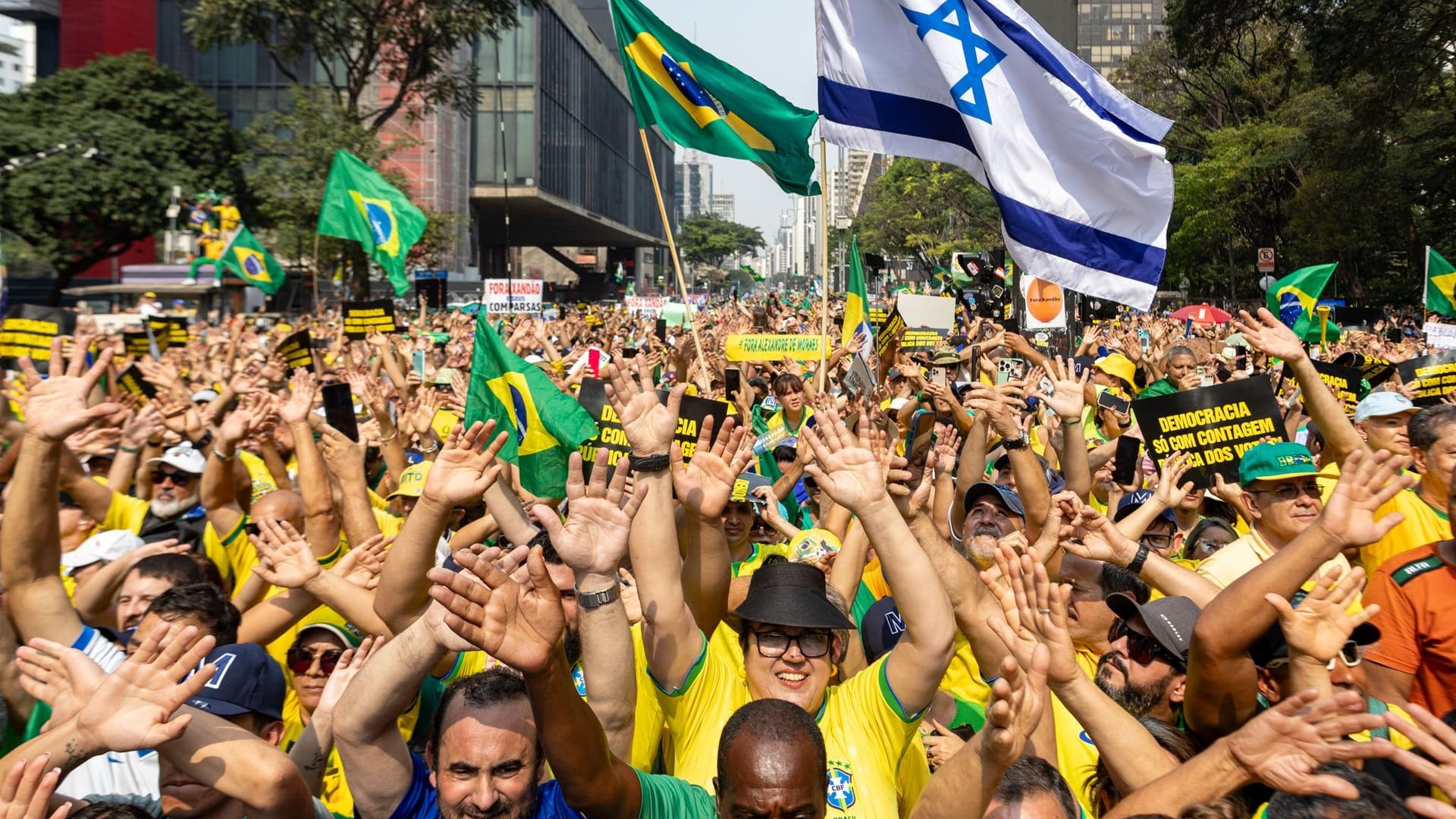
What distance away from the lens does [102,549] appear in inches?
192

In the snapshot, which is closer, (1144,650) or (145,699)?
(145,699)

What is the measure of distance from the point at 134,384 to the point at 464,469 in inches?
245

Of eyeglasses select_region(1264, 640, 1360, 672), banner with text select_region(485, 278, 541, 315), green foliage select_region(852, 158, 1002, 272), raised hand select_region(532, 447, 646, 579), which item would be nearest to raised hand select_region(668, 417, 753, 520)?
raised hand select_region(532, 447, 646, 579)

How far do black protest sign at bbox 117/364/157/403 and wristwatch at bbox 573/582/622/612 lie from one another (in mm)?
6737

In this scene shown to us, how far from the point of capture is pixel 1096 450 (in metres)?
7.18

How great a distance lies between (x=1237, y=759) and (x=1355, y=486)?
2.91 feet

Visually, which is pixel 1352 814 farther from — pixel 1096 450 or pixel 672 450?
pixel 1096 450

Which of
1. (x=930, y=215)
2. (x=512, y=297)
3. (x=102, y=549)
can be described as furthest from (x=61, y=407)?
(x=930, y=215)

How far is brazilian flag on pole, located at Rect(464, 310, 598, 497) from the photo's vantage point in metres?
6.17

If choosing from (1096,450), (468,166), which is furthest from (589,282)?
(1096,450)

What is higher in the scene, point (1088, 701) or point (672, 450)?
point (672, 450)

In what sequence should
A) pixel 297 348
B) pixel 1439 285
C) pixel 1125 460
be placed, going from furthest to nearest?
pixel 1439 285, pixel 297 348, pixel 1125 460

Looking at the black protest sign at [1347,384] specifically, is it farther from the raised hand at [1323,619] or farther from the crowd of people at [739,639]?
the raised hand at [1323,619]

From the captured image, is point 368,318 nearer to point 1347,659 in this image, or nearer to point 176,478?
point 176,478
